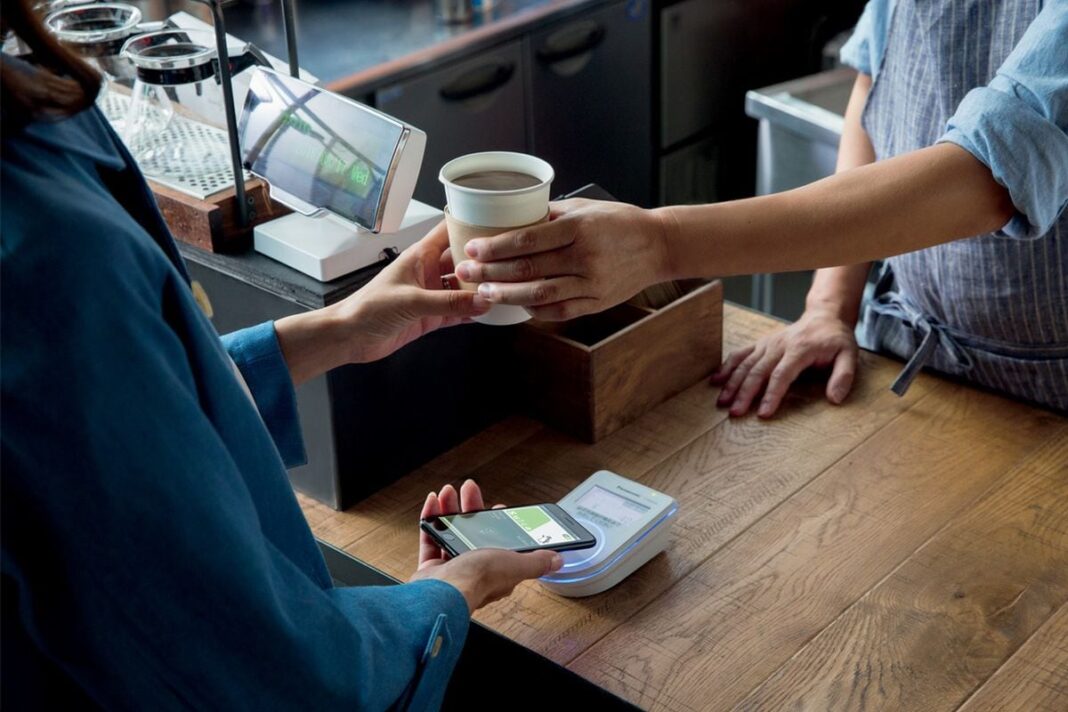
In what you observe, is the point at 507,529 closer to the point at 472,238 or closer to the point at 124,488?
the point at 472,238

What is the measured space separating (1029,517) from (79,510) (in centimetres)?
95

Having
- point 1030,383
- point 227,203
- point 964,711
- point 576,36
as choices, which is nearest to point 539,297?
point 227,203

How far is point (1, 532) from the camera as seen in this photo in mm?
727

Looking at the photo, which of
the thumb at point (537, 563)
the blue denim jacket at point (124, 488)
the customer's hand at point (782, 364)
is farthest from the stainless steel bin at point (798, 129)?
the blue denim jacket at point (124, 488)

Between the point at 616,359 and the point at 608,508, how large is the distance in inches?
8.1

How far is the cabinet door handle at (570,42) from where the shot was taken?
9.41 feet

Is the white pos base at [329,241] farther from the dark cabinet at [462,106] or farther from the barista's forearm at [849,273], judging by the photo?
the dark cabinet at [462,106]

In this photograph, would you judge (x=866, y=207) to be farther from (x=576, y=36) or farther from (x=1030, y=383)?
(x=576, y=36)

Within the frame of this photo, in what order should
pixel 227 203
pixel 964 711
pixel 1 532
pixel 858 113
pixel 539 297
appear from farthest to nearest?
pixel 858 113 < pixel 227 203 < pixel 539 297 < pixel 964 711 < pixel 1 532

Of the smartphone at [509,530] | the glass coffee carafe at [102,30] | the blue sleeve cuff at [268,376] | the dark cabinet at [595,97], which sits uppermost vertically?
the glass coffee carafe at [102,30]

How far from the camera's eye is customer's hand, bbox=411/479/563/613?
1039 millimetres

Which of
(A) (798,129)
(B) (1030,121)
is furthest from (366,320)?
(A) (798,129)

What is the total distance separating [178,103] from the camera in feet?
4.95

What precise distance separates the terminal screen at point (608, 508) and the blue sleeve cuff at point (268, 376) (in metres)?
0.30
